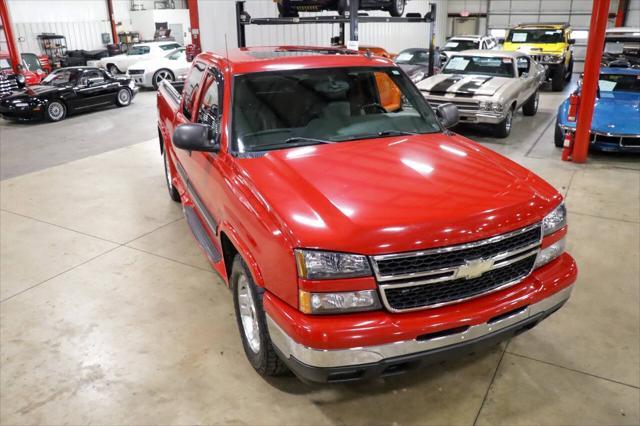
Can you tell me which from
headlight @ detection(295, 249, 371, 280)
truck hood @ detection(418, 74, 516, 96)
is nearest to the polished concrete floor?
headlight @ detection(295, 249, 371, 280)

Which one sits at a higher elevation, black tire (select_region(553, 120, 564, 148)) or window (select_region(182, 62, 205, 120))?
window (select_region(182, 62, 205, 120))

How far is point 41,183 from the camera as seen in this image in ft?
22.7

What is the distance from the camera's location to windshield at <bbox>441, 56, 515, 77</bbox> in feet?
31.3

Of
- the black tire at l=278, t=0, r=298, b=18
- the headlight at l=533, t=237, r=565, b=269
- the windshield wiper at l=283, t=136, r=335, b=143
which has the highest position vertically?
the black tire at l=278, t=0, r=298, b=18

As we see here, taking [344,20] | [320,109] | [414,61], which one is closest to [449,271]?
[320,109]

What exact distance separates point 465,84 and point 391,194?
718cm

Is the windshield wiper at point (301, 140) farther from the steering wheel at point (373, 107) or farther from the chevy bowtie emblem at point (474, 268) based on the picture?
the chevy bowtie emblem at point (474, 268)

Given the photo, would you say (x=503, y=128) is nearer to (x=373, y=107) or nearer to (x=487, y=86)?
(x=487, y=86)

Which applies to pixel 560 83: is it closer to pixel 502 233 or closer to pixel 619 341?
pixel 619 341

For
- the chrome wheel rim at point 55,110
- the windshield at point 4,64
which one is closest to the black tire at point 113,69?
the windshield at point 4,64

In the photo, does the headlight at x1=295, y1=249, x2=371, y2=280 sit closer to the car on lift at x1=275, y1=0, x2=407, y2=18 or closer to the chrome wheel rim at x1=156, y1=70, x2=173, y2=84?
the car on lift at x1=275, y1=0, x2=407, y2=18

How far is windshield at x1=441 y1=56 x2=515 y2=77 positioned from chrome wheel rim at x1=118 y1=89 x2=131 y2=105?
8522mm

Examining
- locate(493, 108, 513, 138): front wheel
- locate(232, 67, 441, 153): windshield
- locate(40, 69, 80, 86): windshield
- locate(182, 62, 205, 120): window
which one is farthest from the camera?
locate(40, 69, 80, 86): windshield

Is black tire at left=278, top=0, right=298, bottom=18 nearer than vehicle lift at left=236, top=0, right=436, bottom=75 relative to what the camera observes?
No
